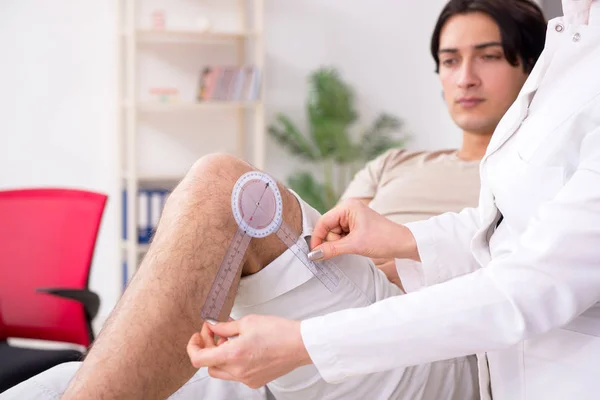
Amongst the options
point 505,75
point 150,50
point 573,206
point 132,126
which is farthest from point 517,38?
point 150,50

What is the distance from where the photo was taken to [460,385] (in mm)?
1378

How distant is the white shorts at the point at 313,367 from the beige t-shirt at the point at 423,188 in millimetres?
614

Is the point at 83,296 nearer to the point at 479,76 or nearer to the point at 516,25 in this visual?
the point at 479,76

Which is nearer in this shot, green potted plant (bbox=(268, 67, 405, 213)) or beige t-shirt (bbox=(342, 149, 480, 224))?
beige t-shirt (bbox=(342, 149, 480, 224))

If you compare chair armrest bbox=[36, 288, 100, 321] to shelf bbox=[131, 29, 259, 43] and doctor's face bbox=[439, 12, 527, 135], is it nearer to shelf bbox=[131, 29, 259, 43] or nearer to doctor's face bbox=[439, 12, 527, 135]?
doctor's face bbox=[439, 12, 527, 135]

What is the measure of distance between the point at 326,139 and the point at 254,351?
3.27 m

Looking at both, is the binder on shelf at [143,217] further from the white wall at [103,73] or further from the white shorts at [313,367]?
the white shorts at [313,367]

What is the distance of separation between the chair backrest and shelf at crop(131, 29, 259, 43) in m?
1.69

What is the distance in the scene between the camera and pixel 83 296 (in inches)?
82.5

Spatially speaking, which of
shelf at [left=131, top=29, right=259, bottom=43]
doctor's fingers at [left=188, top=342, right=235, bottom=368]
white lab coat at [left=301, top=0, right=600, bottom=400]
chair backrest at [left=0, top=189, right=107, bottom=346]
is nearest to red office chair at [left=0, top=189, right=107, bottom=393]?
chair backrest at [left=0, top=189, right=107, bottom=346]

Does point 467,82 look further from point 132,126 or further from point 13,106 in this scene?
point 13,106

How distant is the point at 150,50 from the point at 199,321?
10.4ft

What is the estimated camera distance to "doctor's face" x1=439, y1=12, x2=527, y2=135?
202 cm

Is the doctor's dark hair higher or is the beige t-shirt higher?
the doctor's dark hair
